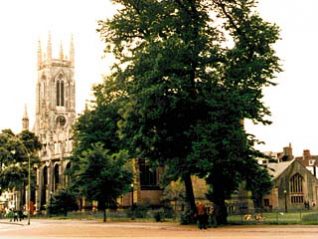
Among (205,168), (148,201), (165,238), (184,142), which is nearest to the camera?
(165,238)

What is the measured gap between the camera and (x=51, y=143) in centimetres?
11512

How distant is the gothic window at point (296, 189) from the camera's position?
90062mm

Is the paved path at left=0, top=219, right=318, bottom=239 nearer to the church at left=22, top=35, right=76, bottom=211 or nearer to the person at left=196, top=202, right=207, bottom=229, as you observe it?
the person at left=196, top=202, right=207, bottom=229

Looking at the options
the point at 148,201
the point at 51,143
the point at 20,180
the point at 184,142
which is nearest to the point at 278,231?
the point at 184,142

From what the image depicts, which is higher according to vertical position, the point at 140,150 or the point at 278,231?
the point at 140,150

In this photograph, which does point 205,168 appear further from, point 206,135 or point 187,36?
point 187,36

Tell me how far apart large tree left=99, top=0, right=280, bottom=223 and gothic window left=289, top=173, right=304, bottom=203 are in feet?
169

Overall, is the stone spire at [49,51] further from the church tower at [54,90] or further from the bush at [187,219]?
the bush at [187,219]

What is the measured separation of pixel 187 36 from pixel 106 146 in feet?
126

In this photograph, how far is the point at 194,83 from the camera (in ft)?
128

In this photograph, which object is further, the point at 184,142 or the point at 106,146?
the point at 106,146

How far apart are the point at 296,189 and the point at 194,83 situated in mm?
55585

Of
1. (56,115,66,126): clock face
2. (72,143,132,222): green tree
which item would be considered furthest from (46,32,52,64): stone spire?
(72,143,132,222): green tree

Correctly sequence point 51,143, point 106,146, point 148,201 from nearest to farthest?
point 106,146, point 148,201, point 51,143
